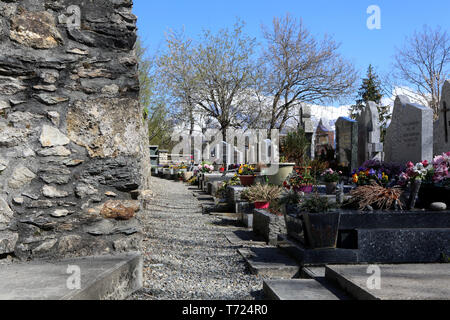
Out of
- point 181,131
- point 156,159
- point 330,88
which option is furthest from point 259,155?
point 181,131

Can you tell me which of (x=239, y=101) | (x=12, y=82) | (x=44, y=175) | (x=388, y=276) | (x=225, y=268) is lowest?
(x=225, y=268)

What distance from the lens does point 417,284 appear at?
2.66 meters

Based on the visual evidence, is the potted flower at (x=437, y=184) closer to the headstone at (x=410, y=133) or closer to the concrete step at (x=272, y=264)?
the concrete step at (x=272, y=264)

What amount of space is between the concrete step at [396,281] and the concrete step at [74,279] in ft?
5.38

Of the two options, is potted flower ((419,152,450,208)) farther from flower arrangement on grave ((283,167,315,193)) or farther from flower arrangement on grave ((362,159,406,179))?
flower arrangement on grave ((362,159,406,179))

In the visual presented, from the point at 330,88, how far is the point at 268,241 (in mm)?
22171

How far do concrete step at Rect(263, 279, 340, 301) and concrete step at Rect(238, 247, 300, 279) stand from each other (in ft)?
2.23

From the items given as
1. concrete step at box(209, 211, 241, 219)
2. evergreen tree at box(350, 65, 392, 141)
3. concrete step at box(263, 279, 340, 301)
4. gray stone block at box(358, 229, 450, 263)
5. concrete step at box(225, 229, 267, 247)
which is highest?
evergreen tree at box(350, 65, 392, 141)

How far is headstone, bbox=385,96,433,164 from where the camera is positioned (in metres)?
9.11

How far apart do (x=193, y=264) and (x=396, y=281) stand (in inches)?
84.8

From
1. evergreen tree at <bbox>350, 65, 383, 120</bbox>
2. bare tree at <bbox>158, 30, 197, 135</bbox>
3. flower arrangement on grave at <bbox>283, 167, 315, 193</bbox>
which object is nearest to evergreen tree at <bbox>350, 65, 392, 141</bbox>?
evergreen tree at <bbox>350, 65, 383, 120</bbox>

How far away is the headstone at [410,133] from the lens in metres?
9.11

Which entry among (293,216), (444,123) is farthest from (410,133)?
(293,216)
